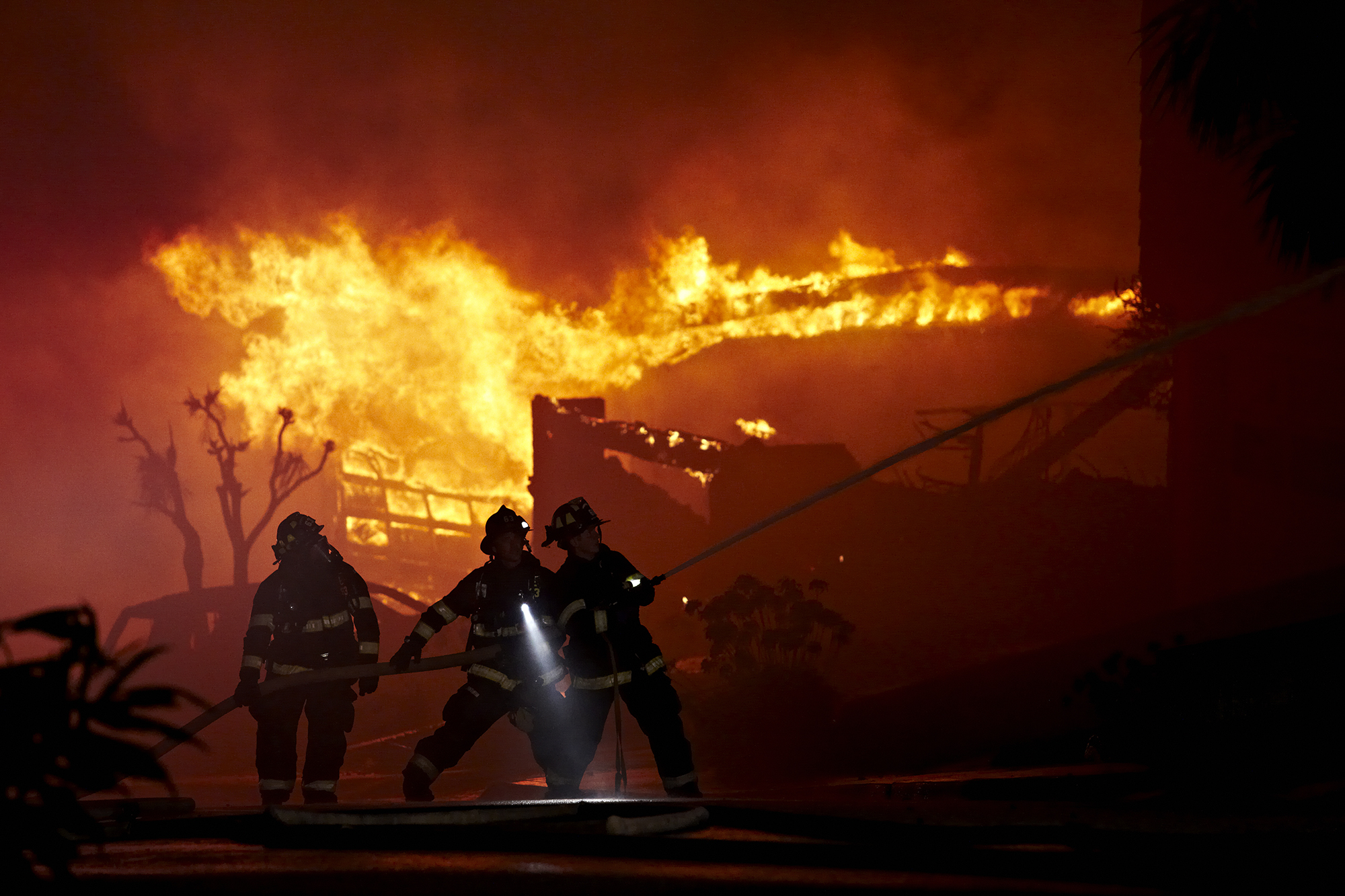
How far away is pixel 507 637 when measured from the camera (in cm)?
747

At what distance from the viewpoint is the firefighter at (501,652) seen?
7.34m

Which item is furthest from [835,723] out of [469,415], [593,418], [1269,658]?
[469,415]

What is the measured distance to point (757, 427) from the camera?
1236 inches

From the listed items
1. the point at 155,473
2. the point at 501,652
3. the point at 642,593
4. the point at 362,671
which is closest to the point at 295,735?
the point at 362,671

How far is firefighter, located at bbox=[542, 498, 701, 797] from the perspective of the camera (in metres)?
6.70

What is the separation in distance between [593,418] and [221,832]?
880 inches

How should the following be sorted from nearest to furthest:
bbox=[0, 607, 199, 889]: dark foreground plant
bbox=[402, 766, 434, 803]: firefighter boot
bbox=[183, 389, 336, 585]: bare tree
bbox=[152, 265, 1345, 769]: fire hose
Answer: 1. bbox=[0, 607, 199, 889]: dark foreground plant
2. bbox=[152, 265, 1345, 769]: fire hose
3. bbox=[402, 766, 434, 803]: firefighter boot
4. bbox=[183, 389, 336, 585]: bare tree

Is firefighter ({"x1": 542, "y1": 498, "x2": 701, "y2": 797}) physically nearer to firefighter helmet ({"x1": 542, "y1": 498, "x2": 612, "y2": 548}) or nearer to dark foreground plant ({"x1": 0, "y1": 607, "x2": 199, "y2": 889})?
firefighter helmet ({"x1": 542, "y1": 498, "x2": 612, "y2": 548})

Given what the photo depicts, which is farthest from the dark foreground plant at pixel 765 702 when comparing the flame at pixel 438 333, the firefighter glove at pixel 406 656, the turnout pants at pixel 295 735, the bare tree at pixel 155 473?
the bare tree at pixel 155 473

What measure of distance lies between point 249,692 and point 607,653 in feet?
8.17

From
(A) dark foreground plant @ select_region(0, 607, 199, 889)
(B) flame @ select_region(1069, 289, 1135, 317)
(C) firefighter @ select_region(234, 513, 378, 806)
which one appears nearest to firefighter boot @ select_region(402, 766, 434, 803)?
(C) firefighter @ select_region(234, 513, 378, 806)

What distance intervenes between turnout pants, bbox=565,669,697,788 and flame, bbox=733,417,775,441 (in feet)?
78.7

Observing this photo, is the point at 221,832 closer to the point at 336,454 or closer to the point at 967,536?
the point at 967,536

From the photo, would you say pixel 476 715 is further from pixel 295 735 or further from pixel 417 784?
pixel 295 735
